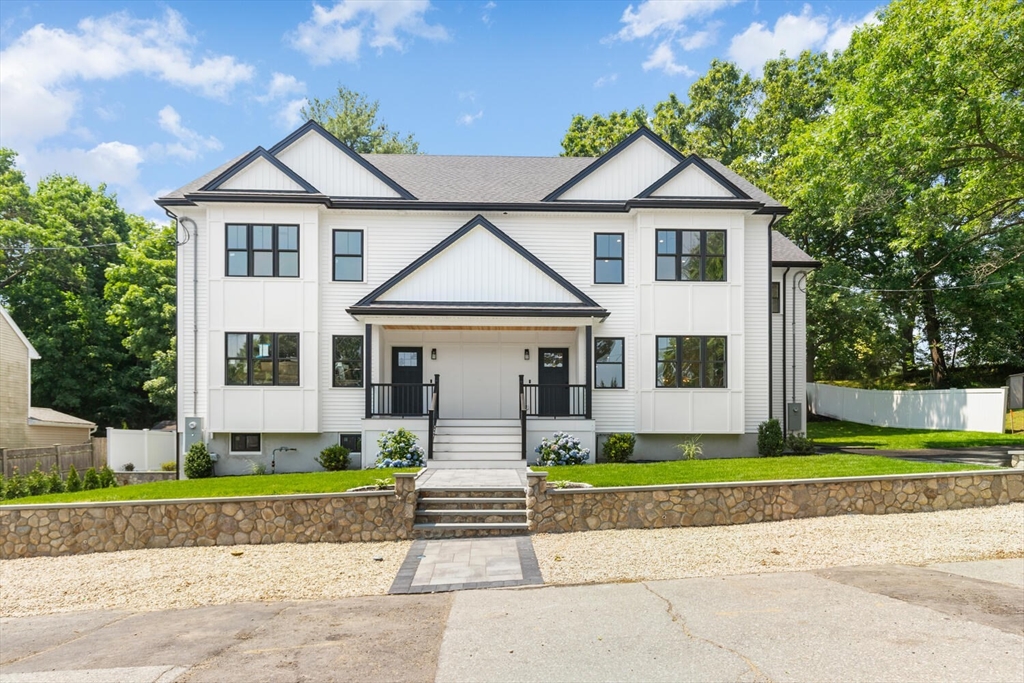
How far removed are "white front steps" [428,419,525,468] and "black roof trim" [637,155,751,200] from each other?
22.3 ft

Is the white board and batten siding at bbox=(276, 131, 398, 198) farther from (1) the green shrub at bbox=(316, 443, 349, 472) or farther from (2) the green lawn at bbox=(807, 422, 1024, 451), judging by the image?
(2) the green lawn at bbox=(807, 422, 1024, 451)

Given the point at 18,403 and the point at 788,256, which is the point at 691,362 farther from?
the point at 18,403

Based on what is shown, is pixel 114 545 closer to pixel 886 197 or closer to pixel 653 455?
pixel 653 455

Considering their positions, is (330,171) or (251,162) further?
(330,171)

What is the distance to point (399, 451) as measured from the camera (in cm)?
1452

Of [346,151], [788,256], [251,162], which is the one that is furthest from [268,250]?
[788,256]

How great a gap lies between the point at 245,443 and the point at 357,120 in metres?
26.8

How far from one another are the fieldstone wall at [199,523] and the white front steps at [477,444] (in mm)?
4139

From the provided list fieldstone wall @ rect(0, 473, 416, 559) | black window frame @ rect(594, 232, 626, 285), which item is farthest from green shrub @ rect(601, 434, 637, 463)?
fieldstone wall @ rect(0, 473, 416, 559)

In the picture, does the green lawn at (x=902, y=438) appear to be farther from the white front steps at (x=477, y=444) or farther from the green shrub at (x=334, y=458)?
the green shrub at (x=334, y=458)

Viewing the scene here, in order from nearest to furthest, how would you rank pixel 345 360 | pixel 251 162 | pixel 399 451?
pixel 399 451
pixel 251 162
pixel 345 360

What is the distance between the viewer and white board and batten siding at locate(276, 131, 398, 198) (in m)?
16.5

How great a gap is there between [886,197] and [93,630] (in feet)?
65.1

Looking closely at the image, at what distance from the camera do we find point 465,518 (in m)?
10.4
